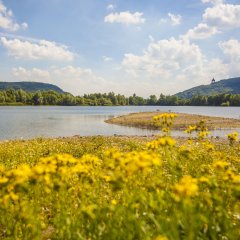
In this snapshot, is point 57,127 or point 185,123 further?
point 185,123

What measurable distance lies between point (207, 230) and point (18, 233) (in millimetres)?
3837

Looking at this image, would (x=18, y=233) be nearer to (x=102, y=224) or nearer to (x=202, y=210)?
(x=102, y=224)

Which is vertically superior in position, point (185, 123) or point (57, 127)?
point (185, 123)

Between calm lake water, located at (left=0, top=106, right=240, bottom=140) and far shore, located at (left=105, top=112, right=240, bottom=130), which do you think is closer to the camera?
calm lake water, located at (left=0, top=106, right=240, bottom=140)

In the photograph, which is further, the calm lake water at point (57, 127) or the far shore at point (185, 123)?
the far shore at point (185, 123)

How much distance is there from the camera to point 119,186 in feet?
16.6

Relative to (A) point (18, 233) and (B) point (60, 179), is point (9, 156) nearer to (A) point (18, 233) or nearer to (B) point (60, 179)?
(A) point (18, 233)

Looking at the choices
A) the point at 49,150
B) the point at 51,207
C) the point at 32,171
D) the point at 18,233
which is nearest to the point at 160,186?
the point at 32,171

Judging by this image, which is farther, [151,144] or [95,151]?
[95,151]

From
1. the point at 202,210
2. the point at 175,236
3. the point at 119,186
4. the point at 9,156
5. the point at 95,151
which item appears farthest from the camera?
the point at 95,151

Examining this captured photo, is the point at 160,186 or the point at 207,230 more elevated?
the point at 160,186

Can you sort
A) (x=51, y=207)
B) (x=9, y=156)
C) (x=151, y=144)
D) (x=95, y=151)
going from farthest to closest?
(x=95, y=151) → (x=9, y=156) → (x=51, y=207) → (x=151, y=144)

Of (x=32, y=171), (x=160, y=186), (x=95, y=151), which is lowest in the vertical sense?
(x=95, y=151)

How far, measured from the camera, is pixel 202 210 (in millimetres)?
5625
